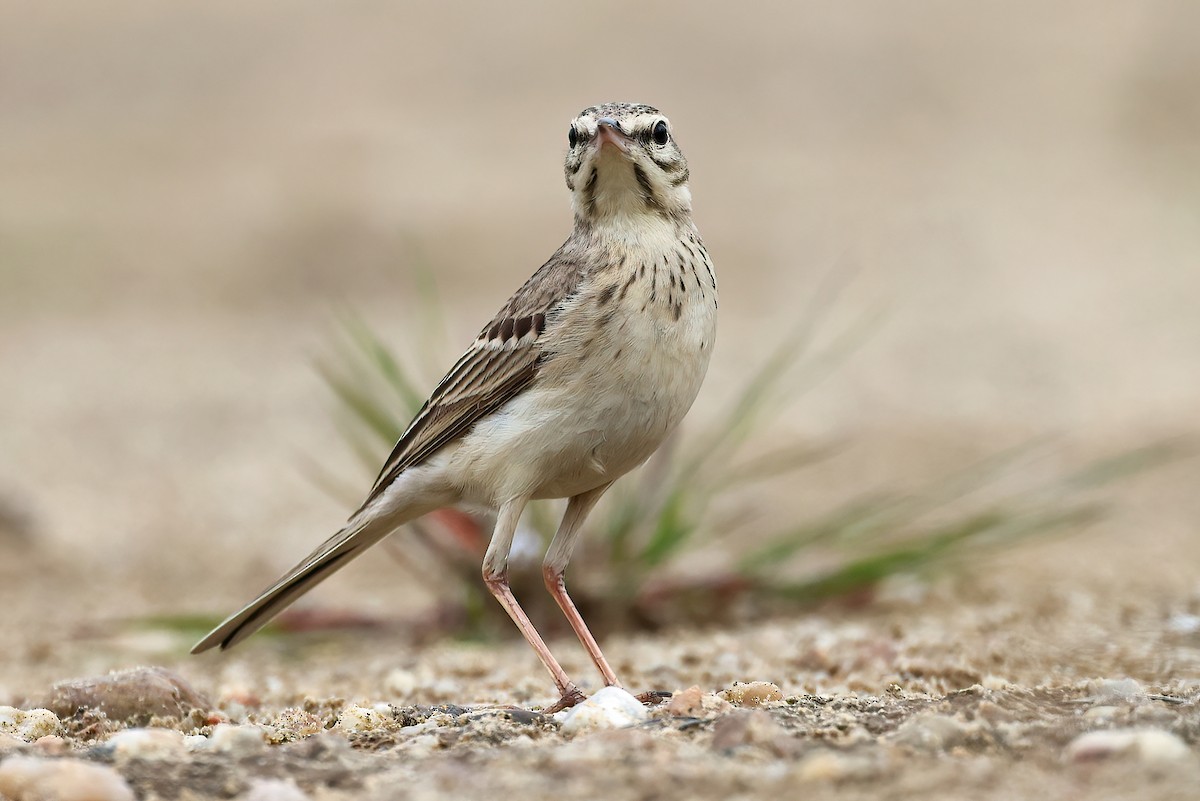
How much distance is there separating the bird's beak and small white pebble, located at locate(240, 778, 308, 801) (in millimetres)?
2197

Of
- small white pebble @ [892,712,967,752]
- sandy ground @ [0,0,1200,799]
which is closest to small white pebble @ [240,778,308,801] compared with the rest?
sandy ground @ [0,0,1200,799]

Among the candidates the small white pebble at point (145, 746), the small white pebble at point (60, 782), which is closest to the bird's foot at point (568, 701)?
the small white pebble at point (145, 746)

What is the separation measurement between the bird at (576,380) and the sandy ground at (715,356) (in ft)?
1.63

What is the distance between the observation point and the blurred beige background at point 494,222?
370 inches

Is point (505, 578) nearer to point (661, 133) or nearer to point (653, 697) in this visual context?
point (653, 697)

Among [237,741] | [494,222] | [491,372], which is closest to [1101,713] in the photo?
[237,741]

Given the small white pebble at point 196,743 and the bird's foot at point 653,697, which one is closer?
the small white pebble at point 196,743

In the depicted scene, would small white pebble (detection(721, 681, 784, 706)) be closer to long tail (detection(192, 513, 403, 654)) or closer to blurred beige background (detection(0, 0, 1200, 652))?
long tail (detection(192, 513, 403, 654))

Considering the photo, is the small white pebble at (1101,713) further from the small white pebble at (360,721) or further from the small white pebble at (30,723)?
the small white pebble at (30,723)

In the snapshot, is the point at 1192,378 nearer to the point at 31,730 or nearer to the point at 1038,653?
the point at 1038,653

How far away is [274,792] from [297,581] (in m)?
1.78

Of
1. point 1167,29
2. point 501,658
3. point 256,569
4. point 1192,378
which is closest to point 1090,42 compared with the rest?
point 1167,29

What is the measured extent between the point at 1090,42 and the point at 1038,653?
1658 centimetres

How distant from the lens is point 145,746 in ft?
10.7
